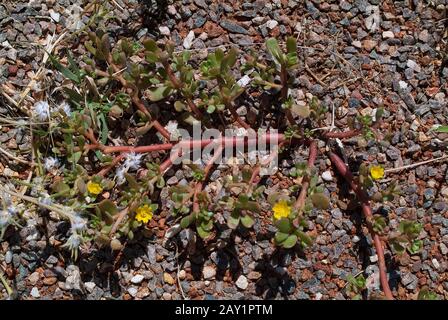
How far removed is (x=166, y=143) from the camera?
3.68 metres

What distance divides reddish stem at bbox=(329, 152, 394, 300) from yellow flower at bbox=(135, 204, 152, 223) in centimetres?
106

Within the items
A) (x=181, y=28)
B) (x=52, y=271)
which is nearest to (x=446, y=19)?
(x=181, y=28)

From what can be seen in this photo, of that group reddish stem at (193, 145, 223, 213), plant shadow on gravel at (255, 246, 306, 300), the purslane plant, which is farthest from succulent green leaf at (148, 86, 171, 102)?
plant shadow on gravel at (255, 246, 306, 300)

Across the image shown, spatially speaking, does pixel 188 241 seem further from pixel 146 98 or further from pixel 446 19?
pixel 446 19

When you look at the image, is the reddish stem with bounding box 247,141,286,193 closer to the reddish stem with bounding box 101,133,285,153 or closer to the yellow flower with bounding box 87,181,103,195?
the reddish stem with bounding box 101,133,285,153

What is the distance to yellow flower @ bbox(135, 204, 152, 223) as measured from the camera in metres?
3.44

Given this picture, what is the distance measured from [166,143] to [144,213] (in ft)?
1.48

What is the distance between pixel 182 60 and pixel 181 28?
364 mm

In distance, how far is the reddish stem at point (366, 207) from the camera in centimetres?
346

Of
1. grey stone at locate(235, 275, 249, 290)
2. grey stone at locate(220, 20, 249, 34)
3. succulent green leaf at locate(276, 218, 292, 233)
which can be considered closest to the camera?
succulent green leaf at locate(276, 218, 292, 233)

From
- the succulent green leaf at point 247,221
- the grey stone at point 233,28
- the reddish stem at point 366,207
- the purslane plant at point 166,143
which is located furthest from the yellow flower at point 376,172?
the grey stone at point 233,28

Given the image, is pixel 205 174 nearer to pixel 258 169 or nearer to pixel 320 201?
pixel 258 169

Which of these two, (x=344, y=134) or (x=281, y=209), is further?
(x=344, y=134)

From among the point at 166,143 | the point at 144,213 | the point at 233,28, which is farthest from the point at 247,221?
the point at 233,28
